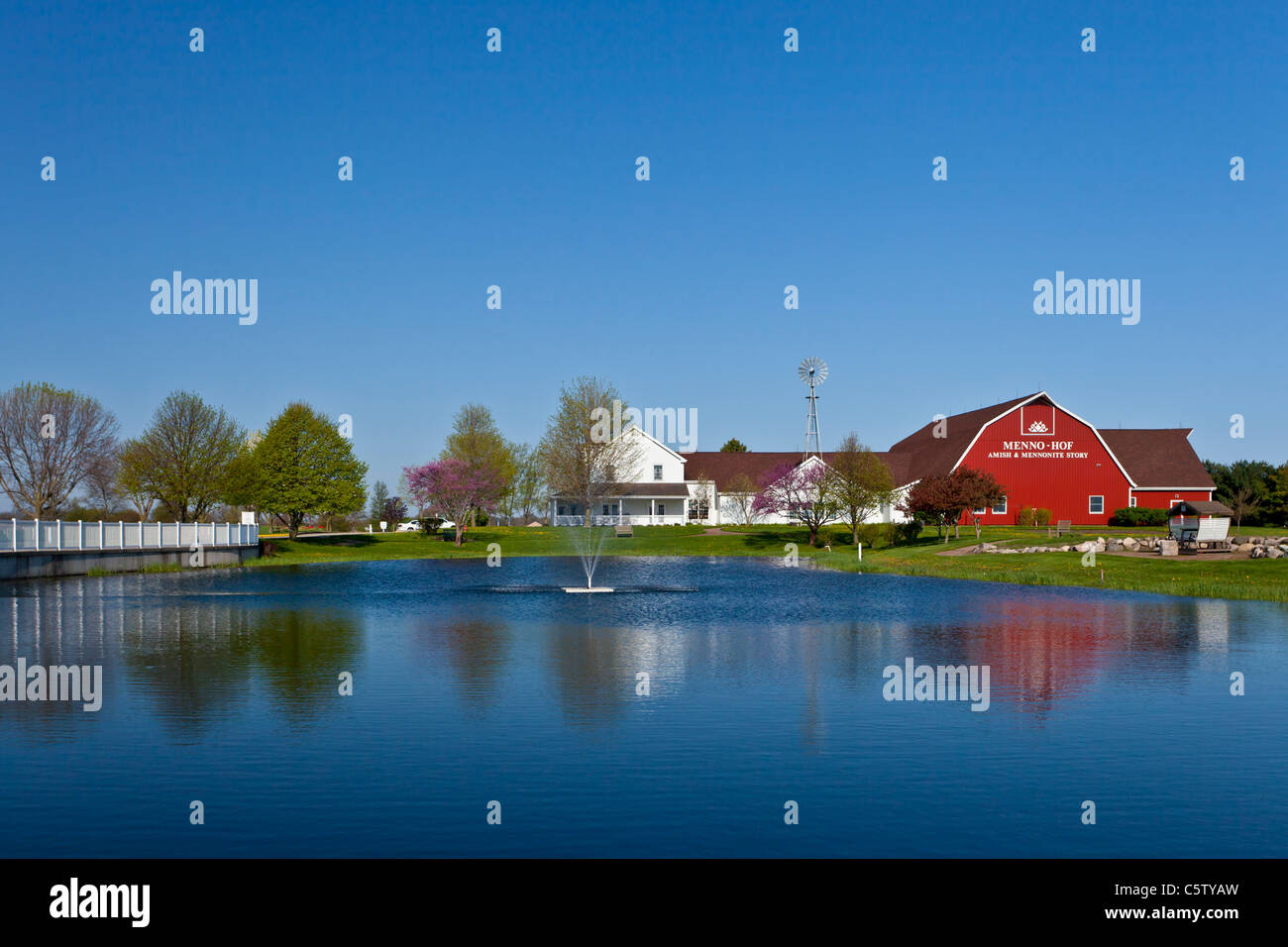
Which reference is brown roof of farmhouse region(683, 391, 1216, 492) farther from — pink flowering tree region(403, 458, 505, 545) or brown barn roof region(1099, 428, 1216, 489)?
pink flowering tree region(403, 458, 505, 545)

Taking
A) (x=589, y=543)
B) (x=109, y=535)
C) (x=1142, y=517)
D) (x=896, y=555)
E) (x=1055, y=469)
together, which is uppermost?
(x=1055, y=469)

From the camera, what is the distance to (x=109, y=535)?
45.7 m

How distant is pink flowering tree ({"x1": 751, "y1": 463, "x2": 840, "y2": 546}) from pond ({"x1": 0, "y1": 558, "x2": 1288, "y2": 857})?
4610cm

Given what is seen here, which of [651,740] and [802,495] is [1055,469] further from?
[651,740]

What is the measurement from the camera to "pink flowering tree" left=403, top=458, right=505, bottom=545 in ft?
262

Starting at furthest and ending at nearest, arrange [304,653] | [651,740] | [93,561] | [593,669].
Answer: [93,561] < [304,653] < [593,669] < [651,740]

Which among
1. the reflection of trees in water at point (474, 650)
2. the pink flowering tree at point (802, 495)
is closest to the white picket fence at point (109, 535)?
the reflection of trees in water at point (474, 650)

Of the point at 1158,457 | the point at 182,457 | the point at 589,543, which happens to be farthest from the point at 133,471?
the point at 1158,457

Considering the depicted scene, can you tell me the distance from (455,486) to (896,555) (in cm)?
3808

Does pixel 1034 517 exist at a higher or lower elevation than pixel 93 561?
higher

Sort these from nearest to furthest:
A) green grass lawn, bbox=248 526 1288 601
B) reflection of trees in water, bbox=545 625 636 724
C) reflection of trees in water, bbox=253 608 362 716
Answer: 1. reflection of trees in water, bbox=545 625 636 724
2. reflection of trees in water, bbox=253 608 362 716
3. green grass lawn, bbox=248 526 1288 601

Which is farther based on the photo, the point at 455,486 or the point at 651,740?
the point at 455,486

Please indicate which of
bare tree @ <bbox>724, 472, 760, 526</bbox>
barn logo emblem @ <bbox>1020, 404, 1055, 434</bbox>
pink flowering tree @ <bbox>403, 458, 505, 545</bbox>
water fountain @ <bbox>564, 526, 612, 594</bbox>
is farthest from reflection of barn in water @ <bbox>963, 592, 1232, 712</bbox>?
bare tree @ <bbox>724, 472, 760, 526</bbox>
